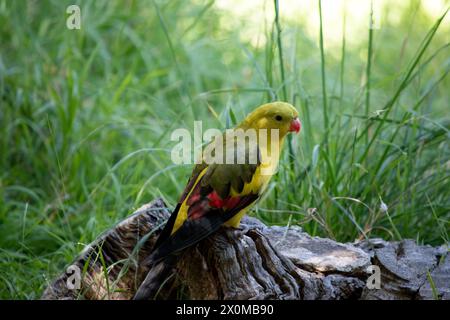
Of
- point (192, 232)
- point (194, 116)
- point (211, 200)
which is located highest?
point (194, 116)

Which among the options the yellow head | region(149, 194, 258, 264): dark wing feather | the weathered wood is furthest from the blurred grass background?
region(149, 194, 258, 264): dark wing feather

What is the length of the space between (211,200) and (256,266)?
34 cm

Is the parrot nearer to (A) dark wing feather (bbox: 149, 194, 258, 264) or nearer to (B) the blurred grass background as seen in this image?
(A) dark wing feather (bbox: 149, 194, 258, 264)

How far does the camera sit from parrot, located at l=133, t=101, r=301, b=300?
2.76m

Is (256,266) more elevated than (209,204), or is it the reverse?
(209,204)

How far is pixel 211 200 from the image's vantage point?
9.30 ft

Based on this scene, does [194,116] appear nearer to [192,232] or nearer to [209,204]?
[209,204]

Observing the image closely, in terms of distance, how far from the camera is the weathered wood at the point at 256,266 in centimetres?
278

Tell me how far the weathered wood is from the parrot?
11 centimetres

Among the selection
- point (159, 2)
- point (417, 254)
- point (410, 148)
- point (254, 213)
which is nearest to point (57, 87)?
point (159, 2)

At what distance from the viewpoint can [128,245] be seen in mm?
3027

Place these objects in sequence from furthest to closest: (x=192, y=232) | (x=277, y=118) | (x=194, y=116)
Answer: (x=194, y=116) < (x=277, y=118) < (x=192, y=232)

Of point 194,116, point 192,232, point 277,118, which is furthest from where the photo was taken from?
point 194,116

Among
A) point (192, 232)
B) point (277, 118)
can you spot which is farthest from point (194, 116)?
point (192, 232)
